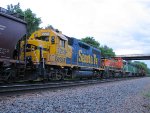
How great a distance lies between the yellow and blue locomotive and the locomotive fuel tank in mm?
1427

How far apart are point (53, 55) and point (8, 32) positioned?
5409mm

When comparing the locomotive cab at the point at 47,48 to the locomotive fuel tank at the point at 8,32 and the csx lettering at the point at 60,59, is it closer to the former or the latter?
the csx lettering at the point at 60,59

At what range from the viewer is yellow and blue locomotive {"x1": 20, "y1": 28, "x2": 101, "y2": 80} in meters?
16.1

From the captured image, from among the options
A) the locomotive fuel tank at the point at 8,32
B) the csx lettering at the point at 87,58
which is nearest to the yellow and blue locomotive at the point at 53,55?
the csx lettering at the point at 87,58

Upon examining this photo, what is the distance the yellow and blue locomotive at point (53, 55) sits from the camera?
1614 cm

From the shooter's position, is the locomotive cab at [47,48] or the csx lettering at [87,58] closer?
the locomotive cab at [47,48]

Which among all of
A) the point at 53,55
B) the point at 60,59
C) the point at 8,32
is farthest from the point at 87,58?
the point at 8,32

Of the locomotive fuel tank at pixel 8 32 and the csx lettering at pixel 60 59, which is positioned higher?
the locomotive fuel tank at pixel 8 32

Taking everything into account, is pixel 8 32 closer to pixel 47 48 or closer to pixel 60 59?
pixel 47 48

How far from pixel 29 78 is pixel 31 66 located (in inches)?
28.8

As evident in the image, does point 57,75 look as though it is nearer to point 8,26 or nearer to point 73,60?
point 73,60

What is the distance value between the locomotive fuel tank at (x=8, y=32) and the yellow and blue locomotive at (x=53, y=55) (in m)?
1.43

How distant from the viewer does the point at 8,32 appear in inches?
485

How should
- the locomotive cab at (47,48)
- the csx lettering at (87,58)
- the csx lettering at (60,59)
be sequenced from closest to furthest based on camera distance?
the locomotive cab at (47,48)
the csx lettering at (60,59)
the csx lettering at (87,58)
